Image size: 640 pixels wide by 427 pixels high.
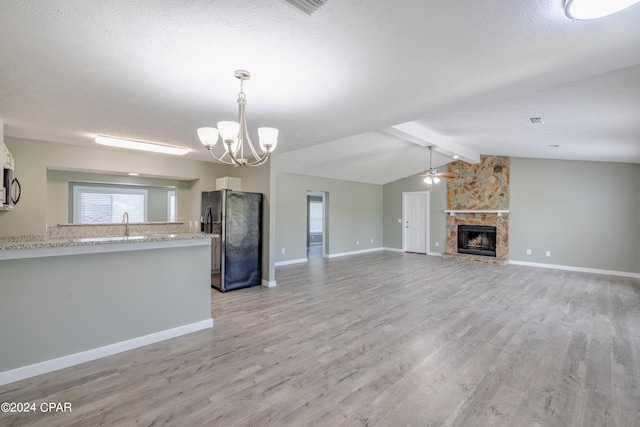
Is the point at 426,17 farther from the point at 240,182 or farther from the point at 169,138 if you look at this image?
the point at 240,182

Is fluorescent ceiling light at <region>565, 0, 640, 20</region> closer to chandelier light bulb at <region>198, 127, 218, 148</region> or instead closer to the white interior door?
chandelier light bulb at <region>198, 127, 218, 148</region>

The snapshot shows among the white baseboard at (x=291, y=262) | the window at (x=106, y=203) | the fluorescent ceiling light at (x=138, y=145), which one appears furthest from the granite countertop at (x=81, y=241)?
the white baseboard at (x=291, y=262)

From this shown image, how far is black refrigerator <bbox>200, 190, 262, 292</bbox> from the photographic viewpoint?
4.94 meters

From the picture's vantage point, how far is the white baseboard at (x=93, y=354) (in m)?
2.40

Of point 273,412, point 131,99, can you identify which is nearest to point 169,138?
point 131,99

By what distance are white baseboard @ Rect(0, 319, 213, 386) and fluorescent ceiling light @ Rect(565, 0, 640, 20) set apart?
4.00 m

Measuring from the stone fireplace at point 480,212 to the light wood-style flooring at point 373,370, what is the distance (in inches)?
134

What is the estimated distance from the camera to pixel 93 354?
2.74m

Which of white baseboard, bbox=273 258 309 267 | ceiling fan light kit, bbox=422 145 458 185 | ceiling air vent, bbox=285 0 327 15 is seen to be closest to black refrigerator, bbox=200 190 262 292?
white baseboard, bbox=273 258 309 267

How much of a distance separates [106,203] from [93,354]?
4.67 meters

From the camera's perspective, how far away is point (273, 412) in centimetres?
203

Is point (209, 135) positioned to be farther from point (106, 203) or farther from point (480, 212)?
point (480, 212)

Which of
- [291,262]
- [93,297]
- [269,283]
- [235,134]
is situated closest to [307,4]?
[235,134]

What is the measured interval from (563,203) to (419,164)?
3.52 meters
